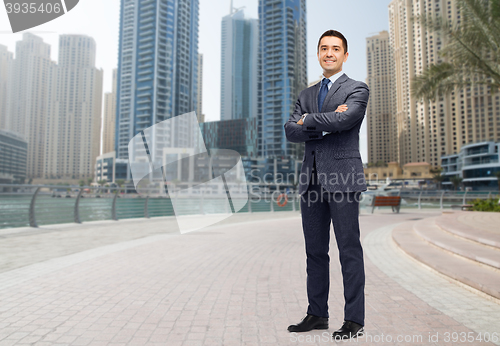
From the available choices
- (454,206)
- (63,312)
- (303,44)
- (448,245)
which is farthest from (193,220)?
(303,44)

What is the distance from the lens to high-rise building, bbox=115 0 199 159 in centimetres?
10656

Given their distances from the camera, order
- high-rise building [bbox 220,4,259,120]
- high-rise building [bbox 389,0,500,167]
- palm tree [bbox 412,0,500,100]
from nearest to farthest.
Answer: palm tree [bbox 412,0,500,100], high-rise building [bbox 389,0,500,167], high-rise building [bbox 220,4,259,120]

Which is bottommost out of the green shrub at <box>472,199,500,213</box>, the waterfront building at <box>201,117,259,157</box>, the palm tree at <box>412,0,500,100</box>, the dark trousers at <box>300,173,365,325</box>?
the green shrub at <box>472,199,500,213</box>

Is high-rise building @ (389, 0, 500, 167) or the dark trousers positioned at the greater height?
high-rise building @ (389, 0, 500, 167)

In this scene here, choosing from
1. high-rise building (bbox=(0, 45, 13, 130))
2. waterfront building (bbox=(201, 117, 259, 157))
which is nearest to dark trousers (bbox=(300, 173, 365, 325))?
waterfront building (bbox=(201, 117, 259, 157))

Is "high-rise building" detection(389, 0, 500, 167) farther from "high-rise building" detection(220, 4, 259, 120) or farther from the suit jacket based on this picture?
the suit jacket

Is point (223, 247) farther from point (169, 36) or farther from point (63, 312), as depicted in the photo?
point (169, 36)

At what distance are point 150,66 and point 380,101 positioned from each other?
121656 mm

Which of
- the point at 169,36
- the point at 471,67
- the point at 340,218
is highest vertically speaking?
the point at 169,36

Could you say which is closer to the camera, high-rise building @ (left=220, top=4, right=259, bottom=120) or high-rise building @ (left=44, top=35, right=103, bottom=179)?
high-rise building @ (left=44, top=35, right=103, bottom=179)

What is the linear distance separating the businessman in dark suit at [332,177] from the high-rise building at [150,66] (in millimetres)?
106276

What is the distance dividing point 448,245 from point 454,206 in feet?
60.2

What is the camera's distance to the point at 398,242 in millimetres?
7035

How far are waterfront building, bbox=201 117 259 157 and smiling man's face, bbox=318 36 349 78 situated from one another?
120 metres
